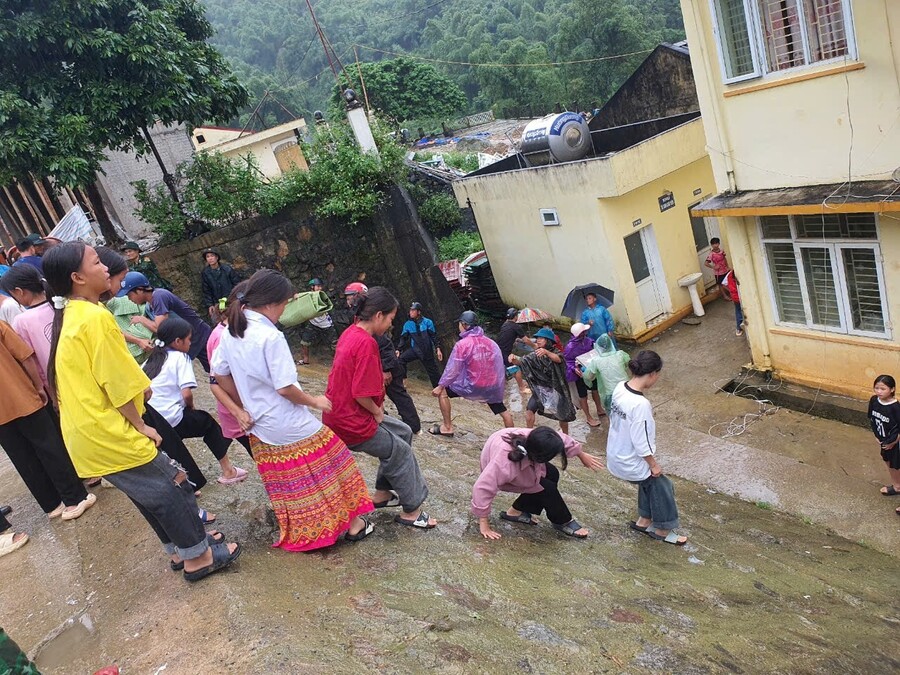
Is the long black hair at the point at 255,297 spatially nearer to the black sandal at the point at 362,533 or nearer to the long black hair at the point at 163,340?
the long black hair at the point at 163,340

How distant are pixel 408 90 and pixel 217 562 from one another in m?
35.3

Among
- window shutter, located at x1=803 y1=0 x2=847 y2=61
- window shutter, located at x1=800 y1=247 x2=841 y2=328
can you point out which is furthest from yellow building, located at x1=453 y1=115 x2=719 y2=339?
window shutter, located at x1=803 y1=0 x2=847 y2=61

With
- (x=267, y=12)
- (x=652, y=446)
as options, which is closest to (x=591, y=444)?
(x=652, y=446)

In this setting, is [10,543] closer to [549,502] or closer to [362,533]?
[362,533]

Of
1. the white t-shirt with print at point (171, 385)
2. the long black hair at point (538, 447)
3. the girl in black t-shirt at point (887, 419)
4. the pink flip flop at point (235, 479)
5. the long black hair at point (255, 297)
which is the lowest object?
the girl in black t-shirt at point (887, 419)

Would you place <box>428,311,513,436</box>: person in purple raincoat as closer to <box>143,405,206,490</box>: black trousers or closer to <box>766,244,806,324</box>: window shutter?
<box>143,405,206,490</box>: black trousers

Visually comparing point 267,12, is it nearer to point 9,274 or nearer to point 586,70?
point 586,70

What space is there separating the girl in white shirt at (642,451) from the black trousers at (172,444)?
297 centimetres

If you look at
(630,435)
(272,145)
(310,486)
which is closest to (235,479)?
(310,486)

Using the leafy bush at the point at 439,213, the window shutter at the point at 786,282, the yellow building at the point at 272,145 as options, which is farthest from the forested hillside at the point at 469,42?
the window shutter at the point at 786,282

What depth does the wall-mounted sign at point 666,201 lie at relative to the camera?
37.3ft

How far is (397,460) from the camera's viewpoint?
13.6ft

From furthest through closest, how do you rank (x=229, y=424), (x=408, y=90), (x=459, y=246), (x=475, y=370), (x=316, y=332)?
(x=408, y=90), (x=459, y=246), (x=316, y=332), (x=475, y=370), (x=229, y=424)

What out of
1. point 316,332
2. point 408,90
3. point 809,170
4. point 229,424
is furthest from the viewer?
point 408,90
